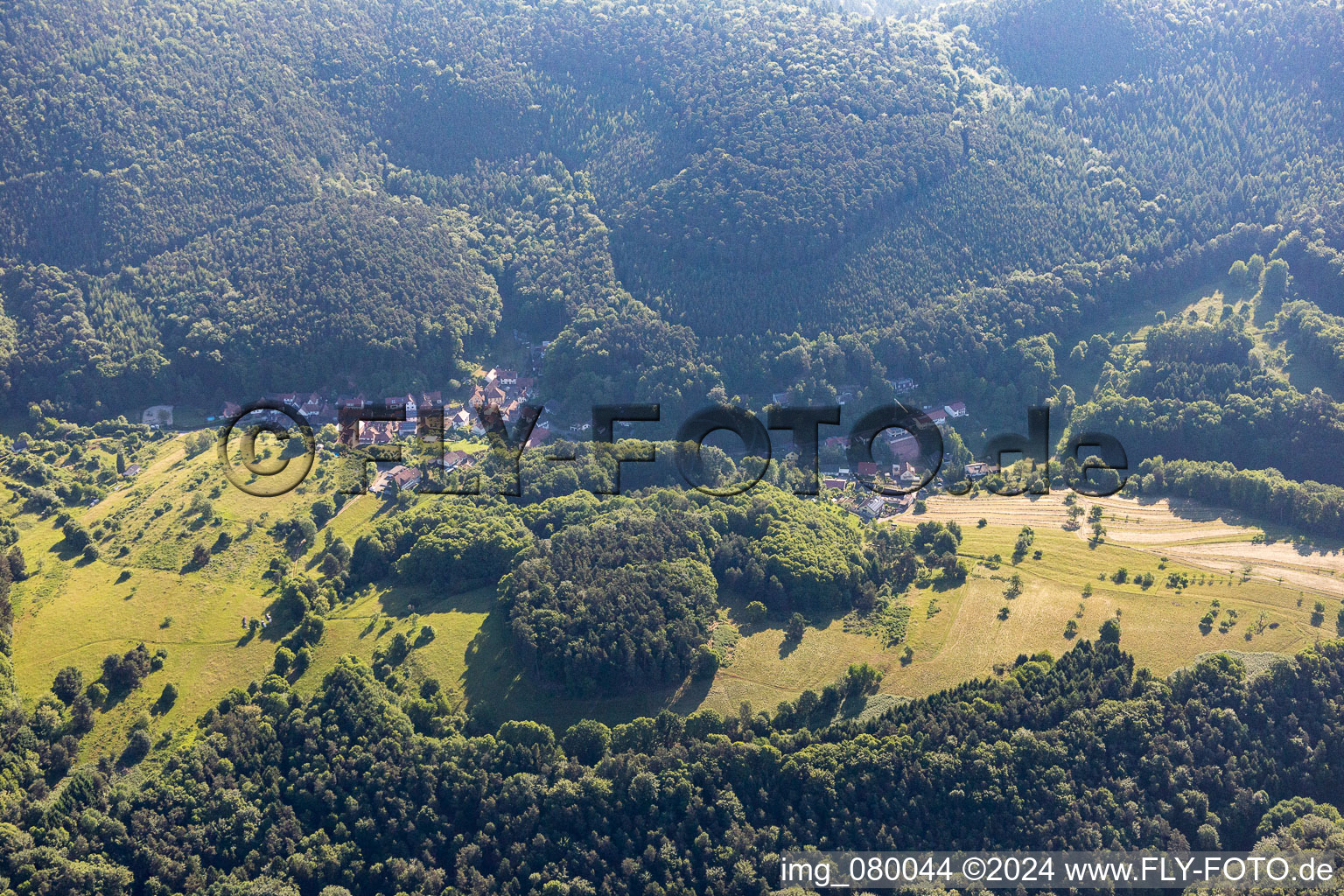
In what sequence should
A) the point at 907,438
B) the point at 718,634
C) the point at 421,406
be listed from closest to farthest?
1. the point at 718,634
2. the point at 907,438
3. the point at 421,406

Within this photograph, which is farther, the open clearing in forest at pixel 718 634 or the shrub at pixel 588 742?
the open clearing in forest at pixel 718 634

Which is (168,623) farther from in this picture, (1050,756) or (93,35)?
(93,35)

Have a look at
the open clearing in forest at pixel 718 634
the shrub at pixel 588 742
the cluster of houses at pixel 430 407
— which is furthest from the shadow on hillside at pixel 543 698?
the cluster of houses at pixel 430 407

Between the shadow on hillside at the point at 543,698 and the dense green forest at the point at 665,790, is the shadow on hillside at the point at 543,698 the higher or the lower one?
the higher one

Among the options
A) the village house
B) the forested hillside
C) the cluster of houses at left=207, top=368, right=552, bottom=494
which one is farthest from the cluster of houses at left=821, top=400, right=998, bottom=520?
the cluster of houses at left=207, top=368, right=552, bottom=494

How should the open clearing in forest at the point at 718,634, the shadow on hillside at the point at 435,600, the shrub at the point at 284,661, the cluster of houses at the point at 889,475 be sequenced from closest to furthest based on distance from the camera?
1. the open clearing in forest at the point at 718,634
2. the shrub at the point at 284,661
3. the shadow on hillside at the point at 435,600
4. the cluster of houses at the point at 889,475

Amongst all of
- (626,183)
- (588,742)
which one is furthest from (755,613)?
(626,183)

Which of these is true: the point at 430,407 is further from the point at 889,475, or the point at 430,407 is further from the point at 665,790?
the point at 665,790

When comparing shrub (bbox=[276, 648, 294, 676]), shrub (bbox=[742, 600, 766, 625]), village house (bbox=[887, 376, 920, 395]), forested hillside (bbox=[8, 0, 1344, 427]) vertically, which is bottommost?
shrub (bbox=[276, 648, 294, 676])

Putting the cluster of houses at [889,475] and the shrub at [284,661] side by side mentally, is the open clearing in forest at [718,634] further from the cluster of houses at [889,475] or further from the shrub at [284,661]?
the cluster of houses at [889,475]

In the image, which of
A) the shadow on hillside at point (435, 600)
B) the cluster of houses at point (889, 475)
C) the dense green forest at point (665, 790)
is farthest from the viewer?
the cluster of houses at point (889, 475)

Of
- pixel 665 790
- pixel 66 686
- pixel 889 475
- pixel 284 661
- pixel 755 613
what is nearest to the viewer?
pixel 665 790

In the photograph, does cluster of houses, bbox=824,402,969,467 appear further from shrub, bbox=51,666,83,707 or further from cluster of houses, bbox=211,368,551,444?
shrub, bbox=51,666,83,707
